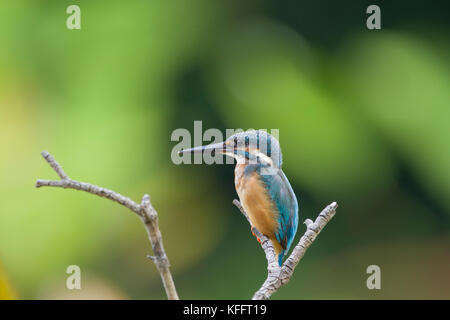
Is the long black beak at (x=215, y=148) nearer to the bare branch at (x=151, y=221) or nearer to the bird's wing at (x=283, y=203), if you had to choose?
the bird's wing at (x=283, y=203)

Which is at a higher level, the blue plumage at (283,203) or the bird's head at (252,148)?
the bird's head at (252,148)

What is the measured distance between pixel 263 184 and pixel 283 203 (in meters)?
0.04

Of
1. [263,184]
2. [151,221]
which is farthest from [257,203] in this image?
[151,221]

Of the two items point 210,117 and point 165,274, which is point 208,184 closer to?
point 210,117

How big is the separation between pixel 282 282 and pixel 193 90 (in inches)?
45.2

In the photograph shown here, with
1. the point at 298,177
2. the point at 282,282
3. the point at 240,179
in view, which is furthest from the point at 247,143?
the point at 298,177

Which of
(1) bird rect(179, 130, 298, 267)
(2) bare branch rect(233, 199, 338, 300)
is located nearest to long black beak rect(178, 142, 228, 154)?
(1) bird rect(179, 130, 298, 267)

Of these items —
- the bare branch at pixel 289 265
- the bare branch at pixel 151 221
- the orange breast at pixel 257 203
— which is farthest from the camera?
the orange breast at pixel 257 203

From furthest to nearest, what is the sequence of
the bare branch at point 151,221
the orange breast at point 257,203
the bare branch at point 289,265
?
the orange breast at point 257,203
the bare branch at point 289,265
the bare branch at point 151,221

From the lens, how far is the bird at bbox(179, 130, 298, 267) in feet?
1.88

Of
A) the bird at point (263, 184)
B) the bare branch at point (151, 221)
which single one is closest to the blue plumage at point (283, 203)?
the bird at point (263, 184)

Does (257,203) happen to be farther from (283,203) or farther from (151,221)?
(151,221)

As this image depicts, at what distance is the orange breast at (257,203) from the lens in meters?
0.60
